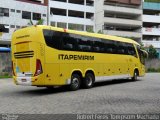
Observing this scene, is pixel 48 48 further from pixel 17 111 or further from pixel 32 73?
pixel 17 111

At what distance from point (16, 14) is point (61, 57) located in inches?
1591

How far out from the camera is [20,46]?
1756 cm

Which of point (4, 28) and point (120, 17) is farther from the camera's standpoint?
point (120, 17)

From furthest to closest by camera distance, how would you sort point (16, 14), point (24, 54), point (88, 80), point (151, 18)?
point (151, 18)
point (16, 14)
point (88, 80)
point (24, 54)

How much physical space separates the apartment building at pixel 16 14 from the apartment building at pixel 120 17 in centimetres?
1351

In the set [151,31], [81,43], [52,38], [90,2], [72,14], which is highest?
[90,2]

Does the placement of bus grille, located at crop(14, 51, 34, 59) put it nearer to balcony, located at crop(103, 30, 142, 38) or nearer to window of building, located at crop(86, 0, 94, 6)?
balcony, located at crop(103, 30, 142, 38)

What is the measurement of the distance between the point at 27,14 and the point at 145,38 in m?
29.0

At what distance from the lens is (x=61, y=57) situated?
18125 mm

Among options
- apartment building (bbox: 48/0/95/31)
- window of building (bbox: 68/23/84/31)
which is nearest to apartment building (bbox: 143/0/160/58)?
apartment building (bbox: 48/0/95/31)

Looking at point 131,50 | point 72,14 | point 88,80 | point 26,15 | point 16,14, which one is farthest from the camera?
point 72,14

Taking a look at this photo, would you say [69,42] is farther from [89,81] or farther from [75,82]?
[89,81]

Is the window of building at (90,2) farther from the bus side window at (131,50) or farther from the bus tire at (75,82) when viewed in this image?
the bus tire at (75,82)

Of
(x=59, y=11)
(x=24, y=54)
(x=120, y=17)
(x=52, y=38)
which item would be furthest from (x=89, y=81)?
(x=120, y=17)
